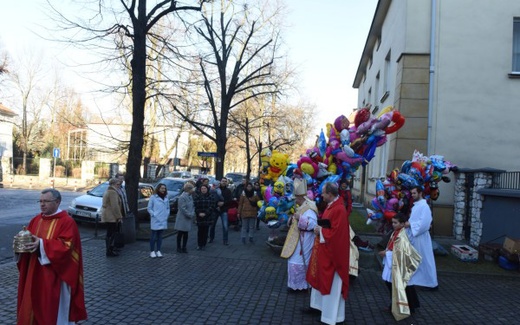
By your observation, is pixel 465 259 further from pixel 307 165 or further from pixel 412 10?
pixel 412 10

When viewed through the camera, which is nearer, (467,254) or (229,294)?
(229,294)

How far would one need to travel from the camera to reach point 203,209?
11.2 m

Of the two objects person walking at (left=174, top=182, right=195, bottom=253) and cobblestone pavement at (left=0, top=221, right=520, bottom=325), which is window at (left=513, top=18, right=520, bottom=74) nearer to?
cobblestone pavement at (left=0, top=221, right=520, bottom=325)

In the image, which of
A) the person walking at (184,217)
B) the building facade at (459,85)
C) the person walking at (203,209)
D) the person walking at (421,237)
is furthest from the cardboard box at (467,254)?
the person walking at (184,217)

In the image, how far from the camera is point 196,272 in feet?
28.8

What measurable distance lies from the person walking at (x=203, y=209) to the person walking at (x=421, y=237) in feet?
18.2

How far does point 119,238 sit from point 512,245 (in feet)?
29.0

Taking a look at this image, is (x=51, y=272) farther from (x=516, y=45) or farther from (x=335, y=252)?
(x=516, y=45)

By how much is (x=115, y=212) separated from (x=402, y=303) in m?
6.62

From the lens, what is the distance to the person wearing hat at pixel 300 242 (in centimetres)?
693

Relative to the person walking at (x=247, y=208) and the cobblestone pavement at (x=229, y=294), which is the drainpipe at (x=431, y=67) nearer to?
the cobblestone pavement at (x=229, y=294)

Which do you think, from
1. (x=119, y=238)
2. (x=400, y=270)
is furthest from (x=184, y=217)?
(x=400, y=270)

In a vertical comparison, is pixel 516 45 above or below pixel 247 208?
above

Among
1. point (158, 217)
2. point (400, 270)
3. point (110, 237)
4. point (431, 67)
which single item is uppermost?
point (431, 67)
